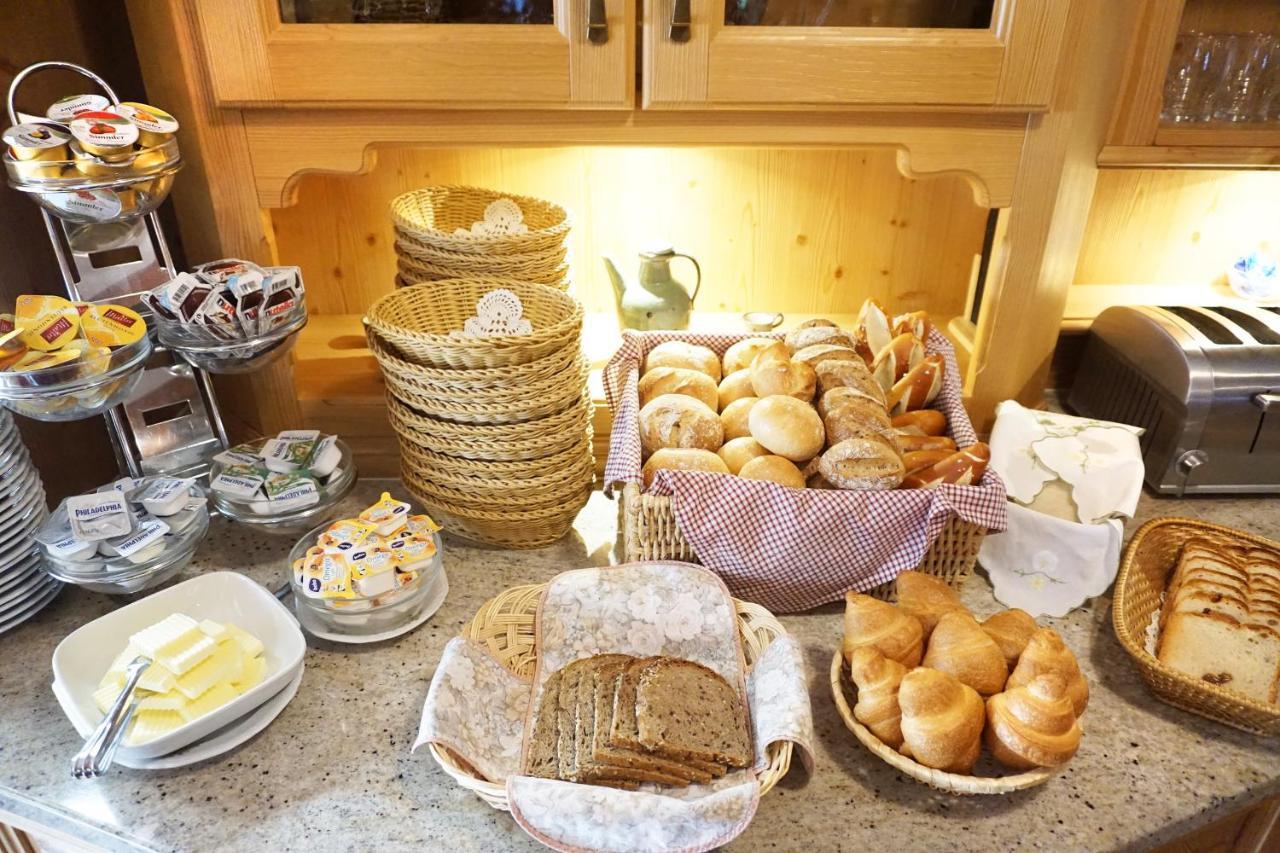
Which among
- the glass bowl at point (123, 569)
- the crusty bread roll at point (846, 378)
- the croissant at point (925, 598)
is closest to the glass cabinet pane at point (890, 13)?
the crusty bread roll at point (846, 378)

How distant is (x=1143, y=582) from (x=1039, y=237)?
0.49 metres

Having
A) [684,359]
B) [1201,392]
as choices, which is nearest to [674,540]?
[684,359]

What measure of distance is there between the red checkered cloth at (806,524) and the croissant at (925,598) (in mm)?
33

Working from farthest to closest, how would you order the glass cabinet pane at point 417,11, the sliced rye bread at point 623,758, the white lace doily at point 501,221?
the white lace doily at point 501,221
the glass cabinet pane at point 417,11
the sliced rye bread at point 623,758

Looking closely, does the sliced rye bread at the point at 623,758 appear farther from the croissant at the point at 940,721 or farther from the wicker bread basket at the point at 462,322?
the wicker bread basket at the point at 462,322

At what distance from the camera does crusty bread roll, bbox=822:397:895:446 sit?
3.39ft

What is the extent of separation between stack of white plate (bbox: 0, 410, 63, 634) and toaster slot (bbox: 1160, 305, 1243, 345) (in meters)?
1.56

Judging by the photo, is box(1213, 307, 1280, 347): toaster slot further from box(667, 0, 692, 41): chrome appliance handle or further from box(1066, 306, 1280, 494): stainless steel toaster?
box(667, 0, 692, 41): chrome appliance handle

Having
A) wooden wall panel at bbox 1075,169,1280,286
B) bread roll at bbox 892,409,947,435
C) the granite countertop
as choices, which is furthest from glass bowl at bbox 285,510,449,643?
wooden wall panel at bbox 1075,169,1280,286

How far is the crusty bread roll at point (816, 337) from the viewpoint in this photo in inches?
47.2

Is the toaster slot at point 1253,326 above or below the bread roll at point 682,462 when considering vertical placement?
above

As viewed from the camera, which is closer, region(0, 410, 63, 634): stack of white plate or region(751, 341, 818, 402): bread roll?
region(0, 410, 63, 634): stack of white plate

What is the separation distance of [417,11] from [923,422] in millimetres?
825

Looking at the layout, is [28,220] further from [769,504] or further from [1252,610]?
[1252,610]
